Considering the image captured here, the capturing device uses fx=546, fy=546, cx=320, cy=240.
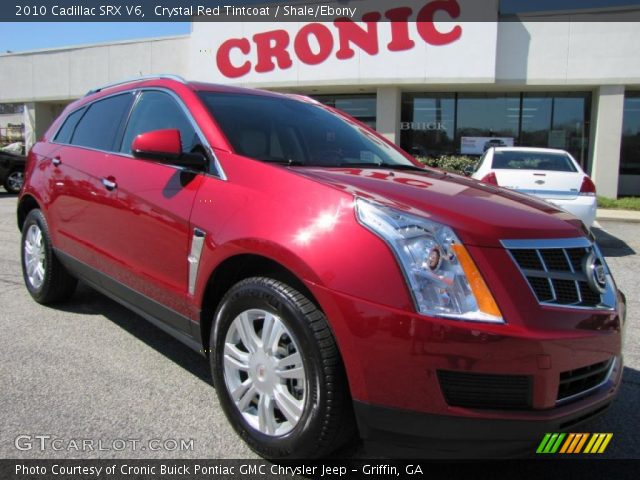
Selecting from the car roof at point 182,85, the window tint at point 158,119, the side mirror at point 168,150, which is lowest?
the side mirror at point 168,150

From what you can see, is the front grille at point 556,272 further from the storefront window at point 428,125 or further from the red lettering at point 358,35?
the storefront window at point 428,125

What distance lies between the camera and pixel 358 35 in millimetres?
15875

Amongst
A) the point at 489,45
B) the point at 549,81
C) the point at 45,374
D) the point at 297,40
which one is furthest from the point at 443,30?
the point at 45,374

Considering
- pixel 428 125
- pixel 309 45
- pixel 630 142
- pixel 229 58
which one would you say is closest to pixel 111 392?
pixel 309 45

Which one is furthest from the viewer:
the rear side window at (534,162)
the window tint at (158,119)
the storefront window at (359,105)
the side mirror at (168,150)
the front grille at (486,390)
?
the storefront window at (359,105)

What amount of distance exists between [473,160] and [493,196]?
15288mm

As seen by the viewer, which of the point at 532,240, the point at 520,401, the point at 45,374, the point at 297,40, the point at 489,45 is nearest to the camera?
the point at 520,401

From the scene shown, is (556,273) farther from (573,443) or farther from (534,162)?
(534,162)

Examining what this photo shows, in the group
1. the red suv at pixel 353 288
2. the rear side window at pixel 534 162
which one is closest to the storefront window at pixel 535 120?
the rear side window at pixel 534 162

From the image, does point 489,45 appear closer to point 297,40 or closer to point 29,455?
point 297,40

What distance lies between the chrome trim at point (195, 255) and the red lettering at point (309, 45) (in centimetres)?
1456

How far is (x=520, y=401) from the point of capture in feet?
6.50

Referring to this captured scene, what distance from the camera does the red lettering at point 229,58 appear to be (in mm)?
17109

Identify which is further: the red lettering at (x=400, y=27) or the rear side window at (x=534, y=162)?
the red lettering at (x=400, y=27)
